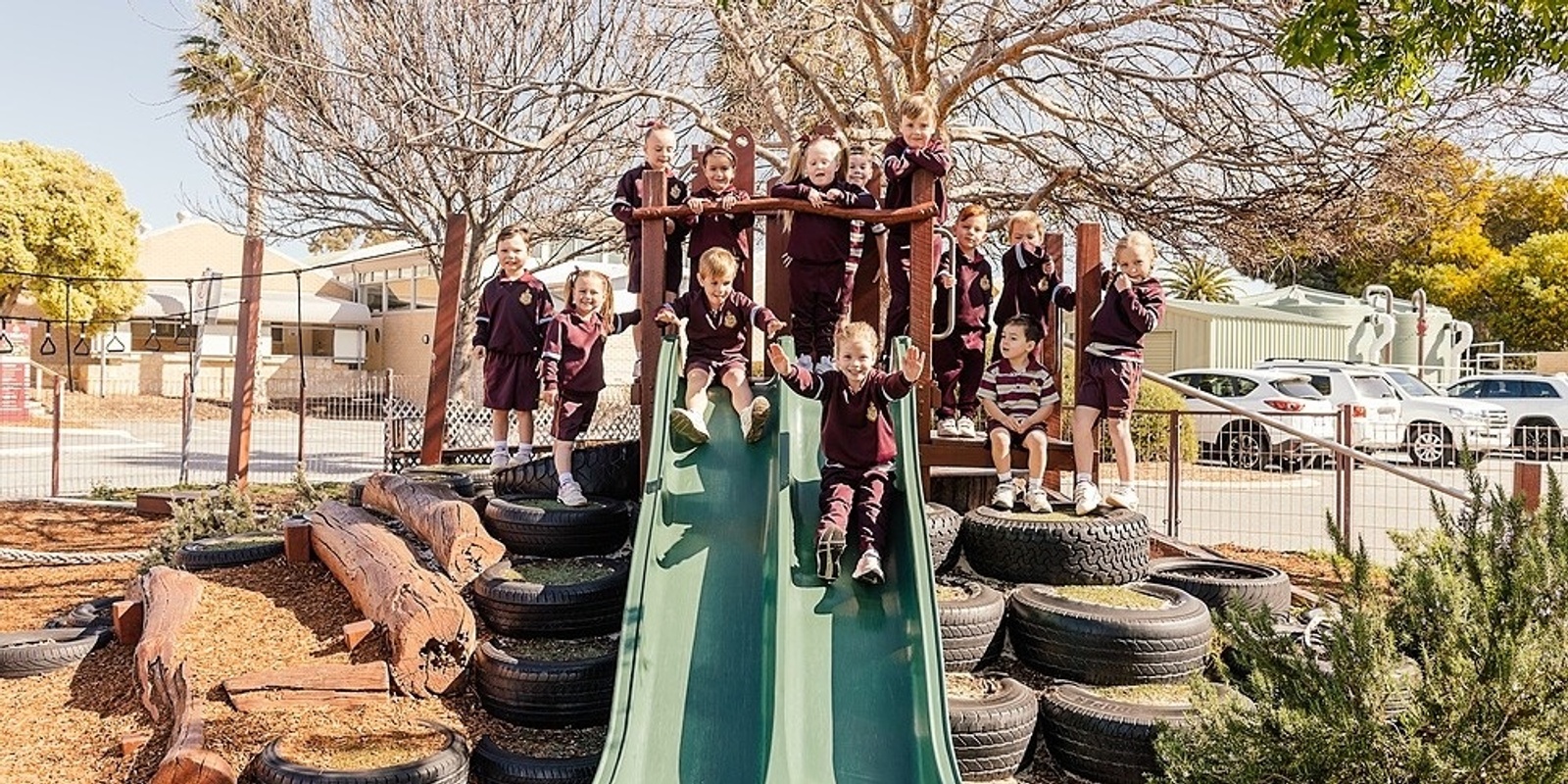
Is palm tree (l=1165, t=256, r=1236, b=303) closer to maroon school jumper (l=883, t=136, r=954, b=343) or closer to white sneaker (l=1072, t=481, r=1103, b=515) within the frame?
maroon school jumper (l=883, t=136, r=954, b=343)

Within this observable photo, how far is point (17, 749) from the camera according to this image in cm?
552

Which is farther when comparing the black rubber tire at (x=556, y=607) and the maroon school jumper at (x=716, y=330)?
the maroon school jumper at (x=716, y=330)

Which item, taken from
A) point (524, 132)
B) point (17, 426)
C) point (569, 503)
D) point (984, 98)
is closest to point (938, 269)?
point (569, 503)

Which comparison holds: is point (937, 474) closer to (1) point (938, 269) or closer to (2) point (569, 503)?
(1) point (938, 269)

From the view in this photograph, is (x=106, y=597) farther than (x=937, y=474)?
Yes

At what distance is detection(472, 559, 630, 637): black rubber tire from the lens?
5422mm

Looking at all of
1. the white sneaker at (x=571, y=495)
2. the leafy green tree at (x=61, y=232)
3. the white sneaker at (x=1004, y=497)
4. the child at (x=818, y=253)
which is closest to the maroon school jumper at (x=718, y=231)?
the child at (x=818, y=253)

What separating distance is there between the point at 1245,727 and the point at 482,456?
24.6 feet

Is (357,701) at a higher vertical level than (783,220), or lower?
lower

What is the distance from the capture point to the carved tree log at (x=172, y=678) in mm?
4270

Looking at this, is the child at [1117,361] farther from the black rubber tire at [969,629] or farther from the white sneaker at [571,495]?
the white sneaker at [571,495]

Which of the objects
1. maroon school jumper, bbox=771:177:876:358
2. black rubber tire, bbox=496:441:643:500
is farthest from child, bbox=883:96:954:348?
black rubber tire, bbox=496:441:643:500

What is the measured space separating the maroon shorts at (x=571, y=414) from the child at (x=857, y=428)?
180 centimetres

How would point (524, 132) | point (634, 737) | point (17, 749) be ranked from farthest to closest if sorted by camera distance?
point (524, 132) → point (17, 749) → point (634, 737)
